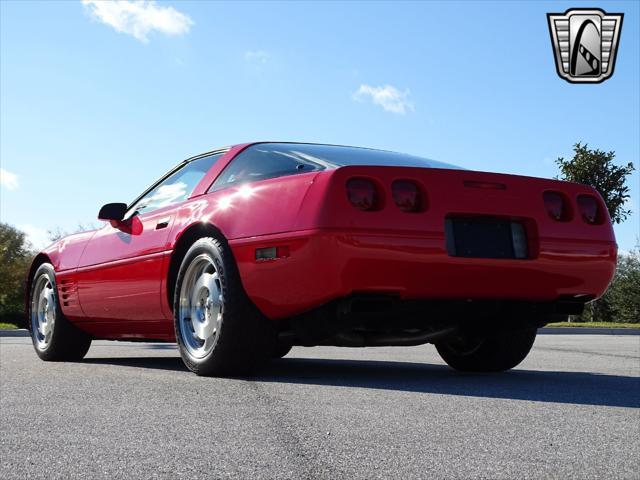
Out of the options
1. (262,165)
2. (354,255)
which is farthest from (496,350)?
(262,165)

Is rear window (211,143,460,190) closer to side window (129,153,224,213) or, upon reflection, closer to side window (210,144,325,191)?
side window (210,144,325,191)

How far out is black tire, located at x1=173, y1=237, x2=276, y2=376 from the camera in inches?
180

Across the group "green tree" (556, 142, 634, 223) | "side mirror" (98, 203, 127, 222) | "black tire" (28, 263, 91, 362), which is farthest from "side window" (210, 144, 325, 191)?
"green tree" (556, 142, 634, 223)

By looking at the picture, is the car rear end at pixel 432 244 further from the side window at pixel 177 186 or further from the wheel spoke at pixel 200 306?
the side window at pixel 177 186

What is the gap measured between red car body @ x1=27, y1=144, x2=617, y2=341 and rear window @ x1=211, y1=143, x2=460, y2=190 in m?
0.12

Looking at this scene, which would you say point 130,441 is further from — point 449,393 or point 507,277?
point 507,277

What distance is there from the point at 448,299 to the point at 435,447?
177 cm

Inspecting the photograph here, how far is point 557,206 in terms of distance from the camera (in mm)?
4758

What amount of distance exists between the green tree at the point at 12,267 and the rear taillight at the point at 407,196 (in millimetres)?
47850

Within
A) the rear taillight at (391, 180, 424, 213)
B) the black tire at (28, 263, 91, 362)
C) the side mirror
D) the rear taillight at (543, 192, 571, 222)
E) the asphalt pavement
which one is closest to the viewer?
the asphalt pavement

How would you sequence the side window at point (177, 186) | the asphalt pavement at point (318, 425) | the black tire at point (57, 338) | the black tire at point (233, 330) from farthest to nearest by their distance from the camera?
the black tire at point (57, 338) < the side window at point (177, 186) < the black tire at point (233, 330) < the asphalt pavement at point (318, 425)

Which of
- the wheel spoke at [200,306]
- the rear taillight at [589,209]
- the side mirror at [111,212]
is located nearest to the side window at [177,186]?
the side mirror at [111,212]

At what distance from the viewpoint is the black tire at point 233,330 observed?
458 centimetres

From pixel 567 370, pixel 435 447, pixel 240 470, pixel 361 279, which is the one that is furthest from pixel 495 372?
pixel 240 470
